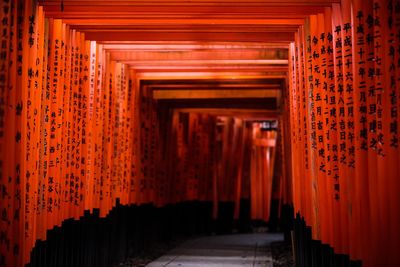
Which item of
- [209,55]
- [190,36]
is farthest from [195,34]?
[209,55]

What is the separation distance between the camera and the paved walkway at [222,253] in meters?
11.9

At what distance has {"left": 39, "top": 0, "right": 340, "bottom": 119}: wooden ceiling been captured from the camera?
7.82 metres

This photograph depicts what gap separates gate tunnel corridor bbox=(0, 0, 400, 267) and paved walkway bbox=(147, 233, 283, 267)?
3.24 feet

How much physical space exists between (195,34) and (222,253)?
20.7 ft

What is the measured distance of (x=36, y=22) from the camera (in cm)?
684

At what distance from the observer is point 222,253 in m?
13.7

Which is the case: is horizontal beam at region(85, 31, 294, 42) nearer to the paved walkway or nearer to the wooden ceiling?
the wooden ceiling

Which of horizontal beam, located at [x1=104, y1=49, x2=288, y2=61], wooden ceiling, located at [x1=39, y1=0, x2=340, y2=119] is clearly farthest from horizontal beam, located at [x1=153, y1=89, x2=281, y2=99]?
horizontal beam, located at [x1=104, y1=49, x2=288, y2=61]

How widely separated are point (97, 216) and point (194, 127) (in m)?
9.07

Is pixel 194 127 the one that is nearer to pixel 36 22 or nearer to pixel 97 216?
pixel 97 216

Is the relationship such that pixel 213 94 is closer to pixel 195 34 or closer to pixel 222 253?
pixel 222 253

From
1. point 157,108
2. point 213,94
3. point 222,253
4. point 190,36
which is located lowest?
point 222,253

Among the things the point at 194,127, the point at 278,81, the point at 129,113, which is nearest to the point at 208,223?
the point at 194,127

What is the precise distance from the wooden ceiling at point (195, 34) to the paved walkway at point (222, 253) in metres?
4.29
